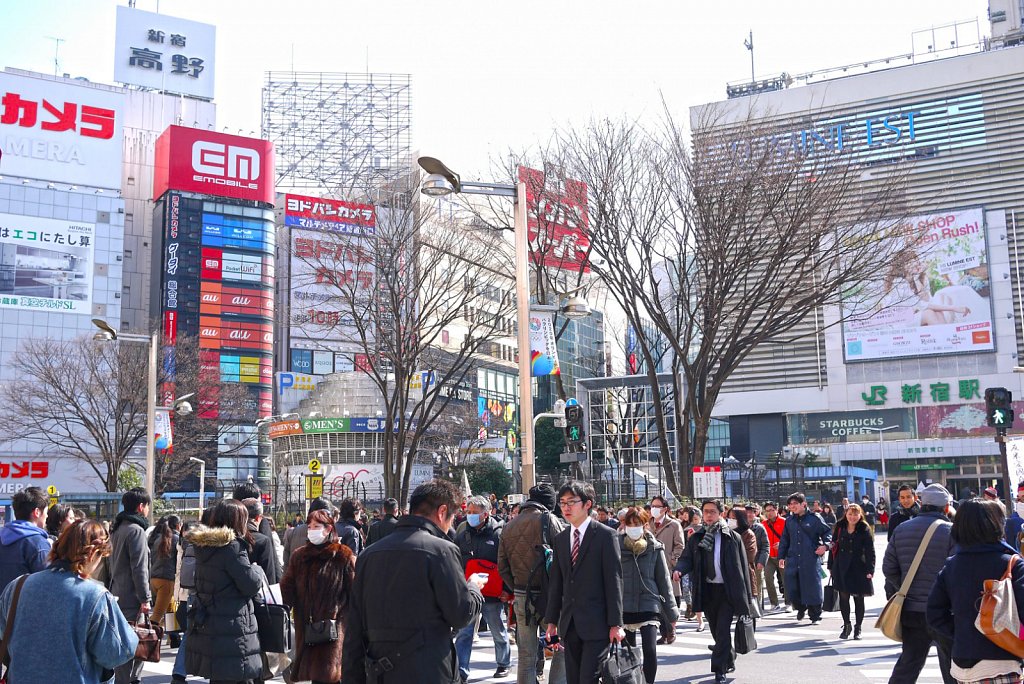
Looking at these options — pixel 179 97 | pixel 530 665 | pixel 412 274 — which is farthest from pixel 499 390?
pixel 530 665

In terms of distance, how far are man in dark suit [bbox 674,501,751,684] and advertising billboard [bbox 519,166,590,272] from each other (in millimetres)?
11415

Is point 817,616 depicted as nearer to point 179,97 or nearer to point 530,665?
point 530,665

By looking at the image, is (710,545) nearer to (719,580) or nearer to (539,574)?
(719,580)

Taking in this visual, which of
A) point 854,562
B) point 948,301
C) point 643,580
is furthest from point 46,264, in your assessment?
point 643,580

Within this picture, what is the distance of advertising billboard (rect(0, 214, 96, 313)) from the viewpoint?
7181 cm

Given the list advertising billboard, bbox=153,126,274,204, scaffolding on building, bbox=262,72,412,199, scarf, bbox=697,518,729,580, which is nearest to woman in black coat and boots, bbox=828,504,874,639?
scarf, bbox=697,518,729,580

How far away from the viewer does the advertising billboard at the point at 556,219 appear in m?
20.6

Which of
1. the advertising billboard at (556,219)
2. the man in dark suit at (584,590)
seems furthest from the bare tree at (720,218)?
the man in dark suit at (584,590)

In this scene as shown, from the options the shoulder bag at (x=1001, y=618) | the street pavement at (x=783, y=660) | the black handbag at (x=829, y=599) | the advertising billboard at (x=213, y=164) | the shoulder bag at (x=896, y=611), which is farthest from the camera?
the advertising billboard at (x=213, y=164)

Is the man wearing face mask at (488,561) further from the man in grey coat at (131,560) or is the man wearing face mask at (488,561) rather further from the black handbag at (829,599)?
the black handbag at (829,599)

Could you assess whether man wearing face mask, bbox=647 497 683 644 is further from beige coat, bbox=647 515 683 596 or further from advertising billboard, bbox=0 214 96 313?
advertising billboard, bbox=0 214 96 313

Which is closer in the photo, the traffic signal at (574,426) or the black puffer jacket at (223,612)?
the black puffer jacket at (223,612)

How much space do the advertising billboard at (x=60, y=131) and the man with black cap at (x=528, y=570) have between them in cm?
7553

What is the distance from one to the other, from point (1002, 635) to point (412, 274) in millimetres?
19435
